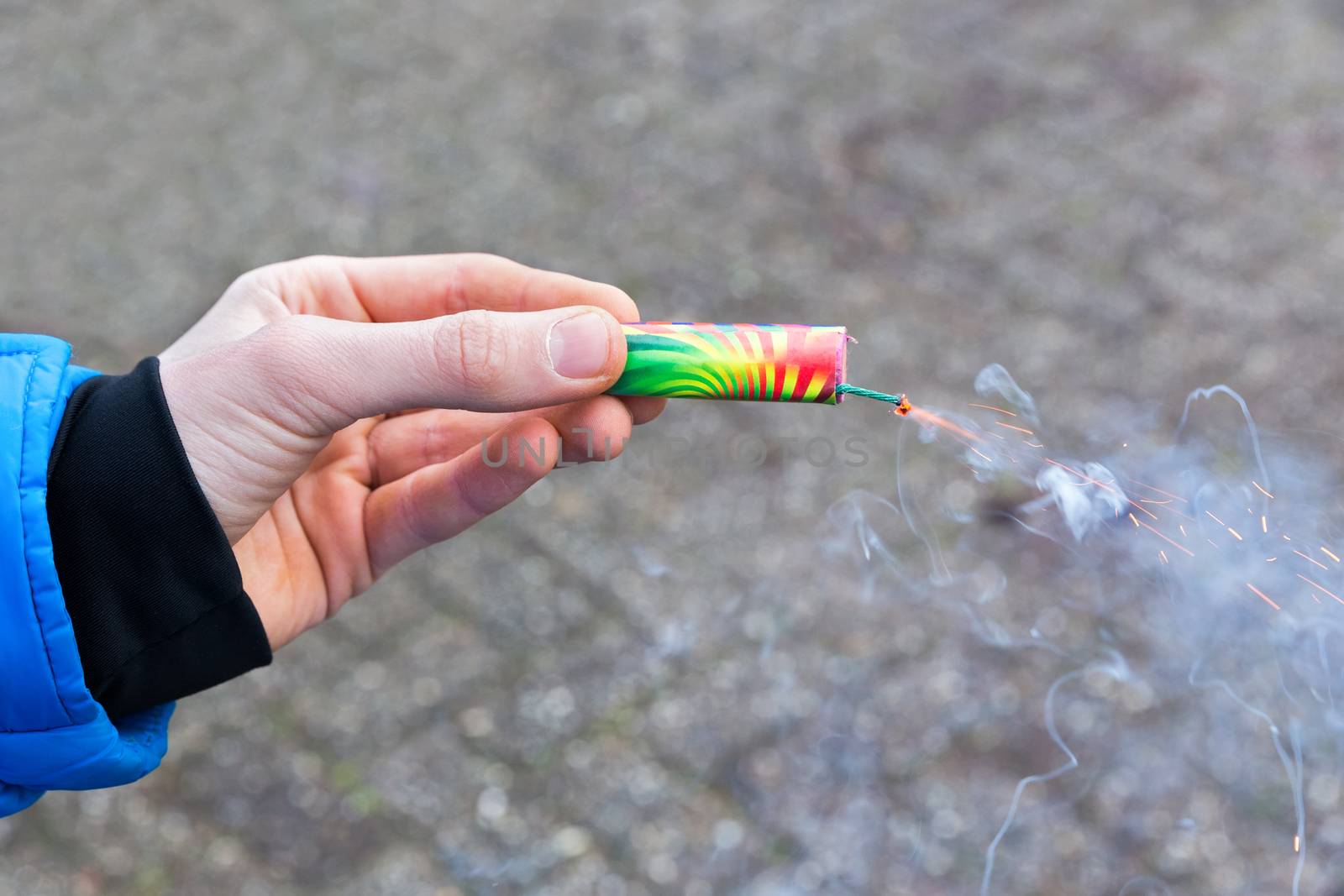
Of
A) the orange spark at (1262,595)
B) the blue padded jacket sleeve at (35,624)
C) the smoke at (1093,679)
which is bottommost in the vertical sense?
the smoke at (1093,679)

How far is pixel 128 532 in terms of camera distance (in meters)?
1.47

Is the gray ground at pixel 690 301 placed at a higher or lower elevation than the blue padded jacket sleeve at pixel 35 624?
lower

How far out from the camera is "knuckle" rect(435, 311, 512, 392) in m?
1.51

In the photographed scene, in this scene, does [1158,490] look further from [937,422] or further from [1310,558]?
[937,422]

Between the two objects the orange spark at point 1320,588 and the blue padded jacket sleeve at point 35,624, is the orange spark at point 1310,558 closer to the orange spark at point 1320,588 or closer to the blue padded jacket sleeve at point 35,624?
Result: the orange spark at point 1320,588

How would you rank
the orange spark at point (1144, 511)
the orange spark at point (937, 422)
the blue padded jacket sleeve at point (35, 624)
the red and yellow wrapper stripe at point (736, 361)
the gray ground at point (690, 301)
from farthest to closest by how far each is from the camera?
the orange spark at point (937, 422) < the gray ground at point (690, 301) < the orange spark at point (1144, 511) < the red and yellow wrapper stripe at point (736, 361) < the blue padded jacket sleeve at point (35, 624)

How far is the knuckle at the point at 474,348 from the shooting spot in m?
1.51

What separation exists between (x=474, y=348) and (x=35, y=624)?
2.22 feet

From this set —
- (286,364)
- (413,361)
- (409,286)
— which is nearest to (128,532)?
(286,364)

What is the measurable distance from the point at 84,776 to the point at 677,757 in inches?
60.4

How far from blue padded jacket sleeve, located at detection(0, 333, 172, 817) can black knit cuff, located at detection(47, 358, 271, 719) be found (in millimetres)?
48

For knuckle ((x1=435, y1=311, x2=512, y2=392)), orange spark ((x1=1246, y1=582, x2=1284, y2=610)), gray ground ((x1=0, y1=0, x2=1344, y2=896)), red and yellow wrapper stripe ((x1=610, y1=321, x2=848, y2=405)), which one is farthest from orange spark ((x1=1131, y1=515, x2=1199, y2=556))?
knuckle ((x1=435, y1=311, x2=512, y2=392))

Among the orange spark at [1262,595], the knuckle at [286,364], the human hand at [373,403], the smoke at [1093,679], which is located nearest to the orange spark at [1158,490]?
the smoke at [1093,679]

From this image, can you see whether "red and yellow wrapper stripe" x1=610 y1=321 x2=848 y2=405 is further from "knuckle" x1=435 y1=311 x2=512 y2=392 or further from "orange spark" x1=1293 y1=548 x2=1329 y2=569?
"orange spark" x1=1293 y1=548 x2=1329 y2=569
